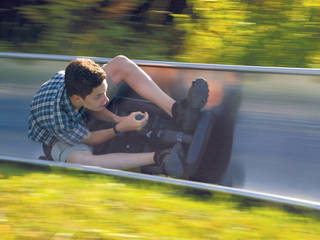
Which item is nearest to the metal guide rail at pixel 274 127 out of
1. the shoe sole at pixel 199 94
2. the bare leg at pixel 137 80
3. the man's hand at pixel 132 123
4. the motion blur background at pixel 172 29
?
the shoe sole at pixel 199 94

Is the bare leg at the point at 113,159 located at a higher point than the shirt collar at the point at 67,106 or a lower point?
lower

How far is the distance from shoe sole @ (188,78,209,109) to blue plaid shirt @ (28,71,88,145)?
1044mm

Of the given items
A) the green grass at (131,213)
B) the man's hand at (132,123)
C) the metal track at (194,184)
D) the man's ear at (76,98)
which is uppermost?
the man's ear at (76,98)

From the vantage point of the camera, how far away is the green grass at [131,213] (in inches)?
135

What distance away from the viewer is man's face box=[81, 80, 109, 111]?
4.73 m

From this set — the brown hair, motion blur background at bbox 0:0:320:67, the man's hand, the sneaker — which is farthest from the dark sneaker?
motion blur background at bbox 0:0:320:67

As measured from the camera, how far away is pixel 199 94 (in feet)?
15.3

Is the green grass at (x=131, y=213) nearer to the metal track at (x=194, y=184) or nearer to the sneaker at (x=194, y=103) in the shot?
the metal track at (x=194, y=184)

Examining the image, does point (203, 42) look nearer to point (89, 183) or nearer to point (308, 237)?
point (89, 183)

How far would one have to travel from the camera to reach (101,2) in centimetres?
679

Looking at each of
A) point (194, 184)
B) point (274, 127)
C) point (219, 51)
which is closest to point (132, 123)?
point (194, 184)

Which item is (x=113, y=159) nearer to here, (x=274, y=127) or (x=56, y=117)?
(x=56, y=117)

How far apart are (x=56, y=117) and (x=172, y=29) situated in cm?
246

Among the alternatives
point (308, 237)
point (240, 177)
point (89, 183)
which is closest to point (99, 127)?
point (89, 183)
